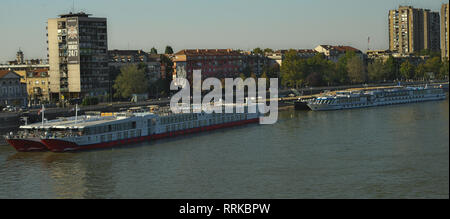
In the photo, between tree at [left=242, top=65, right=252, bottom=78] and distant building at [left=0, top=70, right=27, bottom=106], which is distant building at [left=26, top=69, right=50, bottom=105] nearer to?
distant building at [left=0, top=70, right=27, bottom=106]

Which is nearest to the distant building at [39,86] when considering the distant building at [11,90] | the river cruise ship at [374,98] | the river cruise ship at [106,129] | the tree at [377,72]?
the distant building at [11,90]

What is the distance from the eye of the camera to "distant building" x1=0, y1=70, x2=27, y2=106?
32375 mm

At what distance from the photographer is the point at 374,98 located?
36.0 meters

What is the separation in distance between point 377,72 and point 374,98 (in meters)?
17.5

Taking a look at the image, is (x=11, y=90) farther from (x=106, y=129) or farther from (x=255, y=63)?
(x=255, y=63)

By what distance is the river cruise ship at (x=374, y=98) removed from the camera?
33491mm

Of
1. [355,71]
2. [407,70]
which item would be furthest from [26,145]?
[407,70]

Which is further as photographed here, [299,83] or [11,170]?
[299,83]

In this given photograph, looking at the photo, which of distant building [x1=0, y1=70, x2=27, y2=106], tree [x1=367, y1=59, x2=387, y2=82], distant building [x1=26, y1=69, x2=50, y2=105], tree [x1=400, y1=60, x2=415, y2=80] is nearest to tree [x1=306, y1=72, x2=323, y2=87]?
tree [x1=367, y1=59, x2=387, y2=82]
